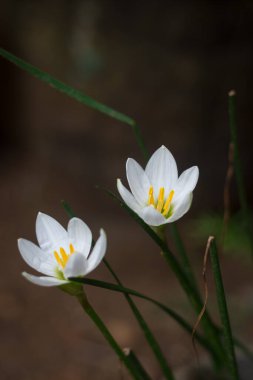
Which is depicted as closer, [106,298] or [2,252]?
[106,298]

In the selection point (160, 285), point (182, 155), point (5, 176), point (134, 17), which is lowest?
point (160, 285)

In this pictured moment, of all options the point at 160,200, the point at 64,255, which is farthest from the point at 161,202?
the point at 64,255

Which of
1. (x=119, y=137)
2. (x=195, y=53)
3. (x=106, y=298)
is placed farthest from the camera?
(x=119, y=137)

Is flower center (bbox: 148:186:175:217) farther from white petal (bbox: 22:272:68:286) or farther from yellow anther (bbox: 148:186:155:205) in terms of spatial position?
white petal (bbox: 22:272:68:286)

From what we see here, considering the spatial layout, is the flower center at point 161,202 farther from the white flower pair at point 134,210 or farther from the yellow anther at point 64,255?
the yellow anther at point 64,255

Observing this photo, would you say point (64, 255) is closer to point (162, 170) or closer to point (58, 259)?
point (58, 259)

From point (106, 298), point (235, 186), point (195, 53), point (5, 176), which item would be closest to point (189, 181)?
point (106, 298)

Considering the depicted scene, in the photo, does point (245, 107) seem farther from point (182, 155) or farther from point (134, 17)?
point (134, 17)
